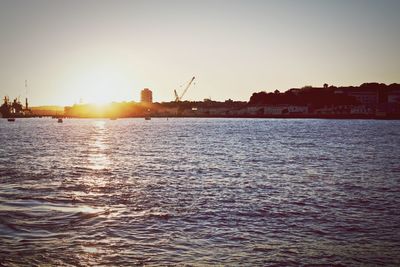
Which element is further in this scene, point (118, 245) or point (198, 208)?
point (198, 208)

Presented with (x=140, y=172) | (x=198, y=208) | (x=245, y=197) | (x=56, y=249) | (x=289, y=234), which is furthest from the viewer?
(x=140, y=172)

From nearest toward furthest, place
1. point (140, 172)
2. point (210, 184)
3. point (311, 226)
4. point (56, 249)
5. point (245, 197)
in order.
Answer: point (56, 249)
point (311, 226)
point (245, 197)
point (210, 184)
point (140, 172)

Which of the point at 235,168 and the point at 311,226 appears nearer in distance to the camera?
the point at 311,226

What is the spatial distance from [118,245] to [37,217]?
5671 mm

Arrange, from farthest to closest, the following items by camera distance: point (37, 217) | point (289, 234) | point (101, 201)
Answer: point (101, 201) → point (37, 217) → point (289, 234)

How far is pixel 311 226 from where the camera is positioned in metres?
14.9

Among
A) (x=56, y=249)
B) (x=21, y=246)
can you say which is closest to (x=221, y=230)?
(x=56, y=249)

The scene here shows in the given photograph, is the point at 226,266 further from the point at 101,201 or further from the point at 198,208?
the point at 101,201

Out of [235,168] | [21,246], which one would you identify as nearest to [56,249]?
[21,246]

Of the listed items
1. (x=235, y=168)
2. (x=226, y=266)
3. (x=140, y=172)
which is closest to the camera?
(x=226, y=266)

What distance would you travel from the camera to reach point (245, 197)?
2061 cm

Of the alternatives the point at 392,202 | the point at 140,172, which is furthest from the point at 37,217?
the point at 392,202

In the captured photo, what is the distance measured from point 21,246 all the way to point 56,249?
4.39ft

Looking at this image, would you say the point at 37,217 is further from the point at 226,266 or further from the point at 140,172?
the point at 140,172
